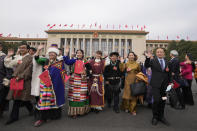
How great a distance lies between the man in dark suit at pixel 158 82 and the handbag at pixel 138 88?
1.46 feet

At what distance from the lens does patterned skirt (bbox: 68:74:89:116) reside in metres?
3.23

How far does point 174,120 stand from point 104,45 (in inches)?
1901

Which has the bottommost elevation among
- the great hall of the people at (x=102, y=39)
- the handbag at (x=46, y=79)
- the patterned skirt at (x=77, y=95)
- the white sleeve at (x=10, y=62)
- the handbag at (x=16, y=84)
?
the patterned skirt at (x=77, y=95)

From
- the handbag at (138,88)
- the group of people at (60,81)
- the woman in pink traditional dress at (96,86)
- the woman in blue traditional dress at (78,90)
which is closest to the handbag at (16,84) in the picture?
the group of people at (60,81)

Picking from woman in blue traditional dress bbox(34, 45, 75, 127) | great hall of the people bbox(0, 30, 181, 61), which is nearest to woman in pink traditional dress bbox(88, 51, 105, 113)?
woman in blue traditional dress bbox(34, 45, 75, 127)

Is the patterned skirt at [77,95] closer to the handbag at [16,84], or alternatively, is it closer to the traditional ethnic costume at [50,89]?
the traditional ethnic costume at [50,89]

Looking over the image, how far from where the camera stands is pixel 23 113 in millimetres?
3541

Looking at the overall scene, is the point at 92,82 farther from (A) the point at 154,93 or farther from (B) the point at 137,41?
(B) the point at 137,41

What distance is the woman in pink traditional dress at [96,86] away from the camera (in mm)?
3609

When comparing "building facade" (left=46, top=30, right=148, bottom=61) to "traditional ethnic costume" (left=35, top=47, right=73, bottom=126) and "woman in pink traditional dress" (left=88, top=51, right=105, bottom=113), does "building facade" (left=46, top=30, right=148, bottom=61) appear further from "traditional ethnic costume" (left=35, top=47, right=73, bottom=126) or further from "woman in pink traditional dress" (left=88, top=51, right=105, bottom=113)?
"traditional ethnic costume" (left=35, top=47, right=73, bottom=126)

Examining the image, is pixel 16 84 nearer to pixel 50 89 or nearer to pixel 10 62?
pixel 10 62

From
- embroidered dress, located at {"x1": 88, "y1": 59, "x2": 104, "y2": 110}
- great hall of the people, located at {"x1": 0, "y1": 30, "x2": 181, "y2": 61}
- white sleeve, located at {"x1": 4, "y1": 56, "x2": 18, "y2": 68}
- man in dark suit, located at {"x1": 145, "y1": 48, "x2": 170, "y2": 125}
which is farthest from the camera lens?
great hall of the people, located at {"x1": 0, "y1": 30, "x2": 181, "y2": 61}

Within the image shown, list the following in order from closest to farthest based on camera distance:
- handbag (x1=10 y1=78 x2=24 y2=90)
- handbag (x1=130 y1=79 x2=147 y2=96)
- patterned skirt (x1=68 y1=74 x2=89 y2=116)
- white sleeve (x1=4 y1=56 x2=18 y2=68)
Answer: handbag (x1=10 y1=78 x2=24 y2=90) → white sleeve (x1=4 y1=56 x2=18 y2=68) → patterned skirt (x1=68 y1=74 x2=89 y2=116) → handbag (x1=130 y1=79 x2=147 y2=96)

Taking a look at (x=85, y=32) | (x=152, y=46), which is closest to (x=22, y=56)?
(x=85, y=32)
